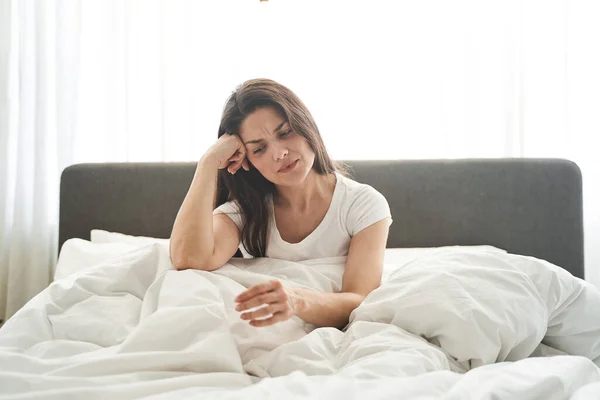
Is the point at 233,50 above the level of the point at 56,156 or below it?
above

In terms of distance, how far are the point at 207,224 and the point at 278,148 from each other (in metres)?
0.29

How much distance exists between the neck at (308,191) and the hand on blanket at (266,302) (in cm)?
69

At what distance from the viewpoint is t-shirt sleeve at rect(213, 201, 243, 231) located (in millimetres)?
1980

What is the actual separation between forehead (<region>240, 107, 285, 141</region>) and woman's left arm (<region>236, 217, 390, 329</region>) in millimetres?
396

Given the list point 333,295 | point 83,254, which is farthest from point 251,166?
point 83,254

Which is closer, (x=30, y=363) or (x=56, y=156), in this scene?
(x=30, y=363)

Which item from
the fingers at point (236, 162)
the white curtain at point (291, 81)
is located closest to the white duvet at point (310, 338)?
the fingers at point (236, 162)

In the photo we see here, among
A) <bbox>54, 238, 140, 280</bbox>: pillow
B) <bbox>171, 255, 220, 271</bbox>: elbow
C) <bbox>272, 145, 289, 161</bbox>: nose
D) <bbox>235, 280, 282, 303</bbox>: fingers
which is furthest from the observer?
<bbox>54, 238, 140, 280</bbox>: pillow

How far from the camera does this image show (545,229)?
8.30 feet

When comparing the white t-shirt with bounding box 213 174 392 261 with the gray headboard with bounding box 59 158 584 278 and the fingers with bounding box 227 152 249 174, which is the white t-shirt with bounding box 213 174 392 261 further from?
the gray headboard with bounding box 59 158 584 278

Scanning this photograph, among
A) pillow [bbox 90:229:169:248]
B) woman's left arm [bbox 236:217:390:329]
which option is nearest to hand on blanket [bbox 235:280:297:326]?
woman's left arm [bbox 236:217:390:329]

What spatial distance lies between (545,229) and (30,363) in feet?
6.57

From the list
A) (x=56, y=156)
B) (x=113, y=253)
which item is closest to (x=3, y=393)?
(x=113, y=253)

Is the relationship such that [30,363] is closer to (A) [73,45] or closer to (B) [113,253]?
(B) [113,253]
